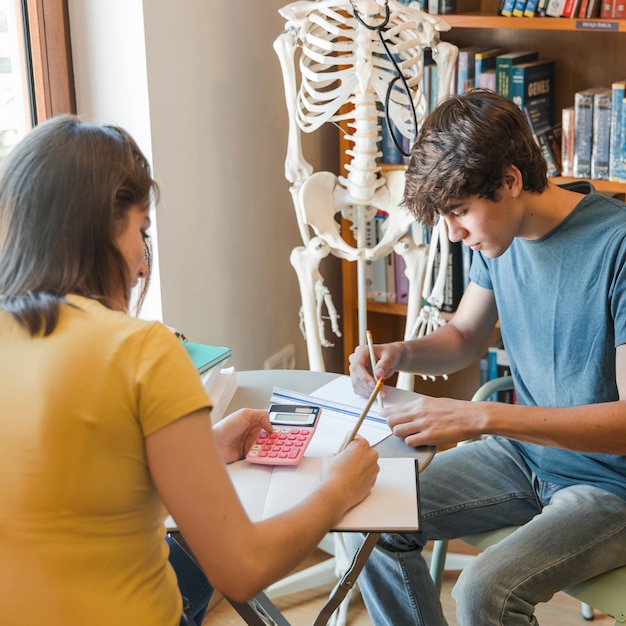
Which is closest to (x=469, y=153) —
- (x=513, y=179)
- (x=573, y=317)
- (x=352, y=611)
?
(x=513, y=179)

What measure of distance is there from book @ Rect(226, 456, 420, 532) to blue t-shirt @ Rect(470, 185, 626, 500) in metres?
0.41

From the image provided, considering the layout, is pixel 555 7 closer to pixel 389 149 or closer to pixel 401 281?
pixel 389 149

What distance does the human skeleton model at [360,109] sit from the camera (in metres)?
1.99

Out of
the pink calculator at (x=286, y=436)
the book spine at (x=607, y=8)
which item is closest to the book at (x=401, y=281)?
the book spine at (x=607, y=8)

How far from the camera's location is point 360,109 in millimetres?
2014

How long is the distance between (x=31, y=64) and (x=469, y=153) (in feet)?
3.49

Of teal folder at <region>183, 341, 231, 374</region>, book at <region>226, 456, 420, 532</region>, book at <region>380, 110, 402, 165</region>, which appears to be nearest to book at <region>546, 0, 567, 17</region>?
book at <region>380, 110, 402, 165</region>

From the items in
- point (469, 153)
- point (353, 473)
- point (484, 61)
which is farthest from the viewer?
point (484, 61)

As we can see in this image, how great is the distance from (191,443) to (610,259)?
88cm

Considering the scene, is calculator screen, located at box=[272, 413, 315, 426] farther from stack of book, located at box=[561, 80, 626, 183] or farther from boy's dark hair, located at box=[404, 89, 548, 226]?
stack of book, located at box=[561, 80, 626, 183]

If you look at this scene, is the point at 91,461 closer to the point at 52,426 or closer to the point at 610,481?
the point at 52,426

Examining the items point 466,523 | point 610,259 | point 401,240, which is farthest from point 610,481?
point 401,240

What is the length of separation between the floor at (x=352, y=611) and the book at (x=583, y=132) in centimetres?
105

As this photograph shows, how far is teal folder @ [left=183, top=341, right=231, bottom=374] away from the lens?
5.15ft
